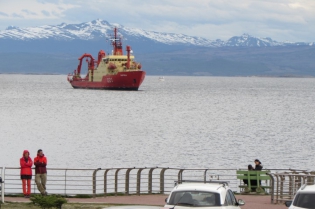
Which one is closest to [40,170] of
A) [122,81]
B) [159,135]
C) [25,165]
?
[25,165]

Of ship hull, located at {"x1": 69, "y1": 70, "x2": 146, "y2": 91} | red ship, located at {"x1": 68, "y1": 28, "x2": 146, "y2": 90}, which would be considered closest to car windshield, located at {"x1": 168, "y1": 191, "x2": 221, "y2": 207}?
red ship, located at {"x1": 68, "y1": 28, "x2": 146, "y2": 90}

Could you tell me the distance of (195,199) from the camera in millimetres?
16094

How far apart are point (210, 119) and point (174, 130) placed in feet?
56.4

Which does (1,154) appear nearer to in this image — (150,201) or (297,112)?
(150,201)

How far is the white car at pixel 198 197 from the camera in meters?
15.9

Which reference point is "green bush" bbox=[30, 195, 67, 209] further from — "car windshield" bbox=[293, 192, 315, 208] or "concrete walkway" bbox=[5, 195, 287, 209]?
"car windshield" bbox=[293, 192, 315, 208]

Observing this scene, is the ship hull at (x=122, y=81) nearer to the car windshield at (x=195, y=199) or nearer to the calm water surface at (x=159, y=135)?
the calm water surface at (x=159, y=135)

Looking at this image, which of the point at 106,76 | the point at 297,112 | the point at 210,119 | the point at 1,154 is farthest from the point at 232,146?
the point at 106,76

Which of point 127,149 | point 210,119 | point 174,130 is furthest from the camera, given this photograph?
point 210,119

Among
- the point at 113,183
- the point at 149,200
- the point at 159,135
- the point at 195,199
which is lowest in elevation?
the point at 149,200

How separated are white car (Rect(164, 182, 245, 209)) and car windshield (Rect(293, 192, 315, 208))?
1.39 m

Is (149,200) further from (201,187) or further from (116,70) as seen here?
(116,70)

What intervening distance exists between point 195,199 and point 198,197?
129mm

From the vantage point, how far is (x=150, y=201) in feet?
78.6
